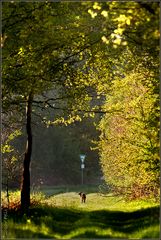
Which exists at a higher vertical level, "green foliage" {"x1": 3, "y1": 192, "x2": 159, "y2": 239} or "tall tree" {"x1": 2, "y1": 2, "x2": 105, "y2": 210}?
"tall tree" {"x1": 2, "y1": 2, "x2": 105, "y2": 210}

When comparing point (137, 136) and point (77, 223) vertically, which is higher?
point (137, 136)

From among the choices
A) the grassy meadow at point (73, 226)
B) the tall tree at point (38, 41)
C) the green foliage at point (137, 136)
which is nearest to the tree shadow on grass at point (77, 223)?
the grassy meadow at point (73, 226)

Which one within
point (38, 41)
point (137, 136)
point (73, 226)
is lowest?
point (73, 226)

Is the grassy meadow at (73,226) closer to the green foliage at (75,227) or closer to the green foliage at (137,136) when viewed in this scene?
the green foliage at (75,227)

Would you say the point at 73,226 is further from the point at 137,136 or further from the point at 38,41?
the point at 137,136

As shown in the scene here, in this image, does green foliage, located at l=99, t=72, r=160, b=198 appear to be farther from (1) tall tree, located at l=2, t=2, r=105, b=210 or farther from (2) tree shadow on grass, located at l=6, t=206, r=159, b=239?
(1) tall tree, located at l=2, t=2, r=105, b=210

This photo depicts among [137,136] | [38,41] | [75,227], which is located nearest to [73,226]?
[75,227]

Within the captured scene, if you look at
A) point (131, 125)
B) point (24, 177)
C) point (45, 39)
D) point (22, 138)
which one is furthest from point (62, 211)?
point (22, 138)

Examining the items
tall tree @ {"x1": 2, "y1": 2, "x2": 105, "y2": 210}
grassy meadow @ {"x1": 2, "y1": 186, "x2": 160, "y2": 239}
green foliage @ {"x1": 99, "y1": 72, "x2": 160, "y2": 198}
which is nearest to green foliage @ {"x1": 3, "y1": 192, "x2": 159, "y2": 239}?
grassy meadow @ {"x1": 2, "y1": 186, "x2": 160, "y2": 239}

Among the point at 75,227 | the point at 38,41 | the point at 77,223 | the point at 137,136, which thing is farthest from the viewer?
the point at 137,136

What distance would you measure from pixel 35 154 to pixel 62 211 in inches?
2167

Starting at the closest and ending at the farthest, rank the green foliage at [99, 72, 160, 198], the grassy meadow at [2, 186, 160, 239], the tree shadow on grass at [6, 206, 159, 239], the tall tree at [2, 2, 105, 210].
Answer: the grassy meadow at [2, 186, 160, 239] → the tree shadow on grass at [6, 206, 159, 239] → the tall tree at [2, 2, 105, 210] → the green foliage at [99, 72, 160, 198]

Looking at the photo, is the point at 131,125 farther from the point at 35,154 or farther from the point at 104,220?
the point at 35,154

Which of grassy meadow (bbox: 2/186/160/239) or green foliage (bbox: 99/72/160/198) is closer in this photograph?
grassy meadow (bbox: 2/186/160/239)
